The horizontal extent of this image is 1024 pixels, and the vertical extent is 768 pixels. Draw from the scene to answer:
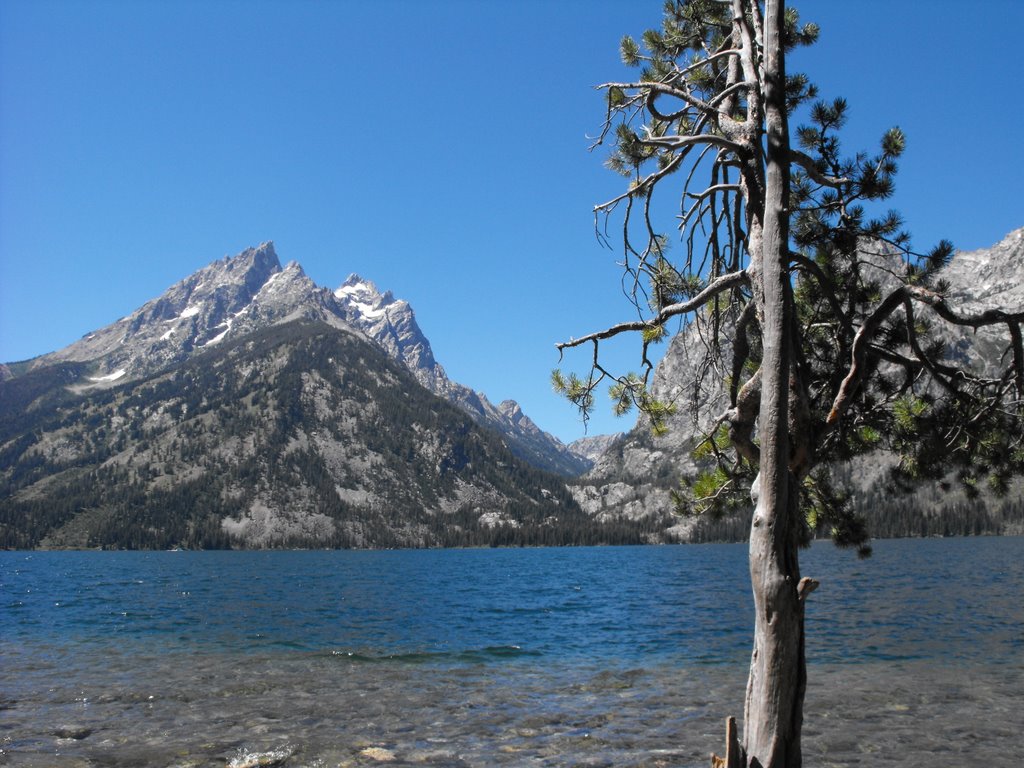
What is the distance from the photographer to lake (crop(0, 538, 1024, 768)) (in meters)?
14.2

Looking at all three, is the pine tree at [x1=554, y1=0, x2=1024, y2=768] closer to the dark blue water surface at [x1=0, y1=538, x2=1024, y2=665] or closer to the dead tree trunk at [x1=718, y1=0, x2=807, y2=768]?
the dead tree trunk at [x1=718, y1=0, x2=807, y2=768]

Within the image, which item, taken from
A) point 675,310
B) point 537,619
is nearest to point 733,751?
point 675,310

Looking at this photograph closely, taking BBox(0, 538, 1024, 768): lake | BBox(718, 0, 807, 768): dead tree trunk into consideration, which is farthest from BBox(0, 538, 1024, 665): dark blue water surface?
BBox(718, 0, 807, 768): dead tree trunk

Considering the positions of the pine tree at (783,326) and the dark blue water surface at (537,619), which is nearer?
the pine tree at (783,326)

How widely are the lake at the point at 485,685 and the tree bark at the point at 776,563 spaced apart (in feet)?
29.0

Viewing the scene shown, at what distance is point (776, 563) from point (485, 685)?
59.1 feet

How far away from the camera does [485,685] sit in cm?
2156

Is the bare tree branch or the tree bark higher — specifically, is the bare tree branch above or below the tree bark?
above

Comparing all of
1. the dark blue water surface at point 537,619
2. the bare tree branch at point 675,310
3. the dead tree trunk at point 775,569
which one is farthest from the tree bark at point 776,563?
the dark blue water surface at point 537,619

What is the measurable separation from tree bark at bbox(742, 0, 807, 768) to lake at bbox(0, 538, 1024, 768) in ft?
29.0

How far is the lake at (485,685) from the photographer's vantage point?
46.5 ft

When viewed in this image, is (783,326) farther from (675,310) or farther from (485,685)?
(485,685)

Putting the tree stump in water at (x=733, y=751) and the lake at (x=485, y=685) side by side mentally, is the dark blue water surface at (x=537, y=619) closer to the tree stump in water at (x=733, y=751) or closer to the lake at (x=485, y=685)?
the lake at (x=485, y=685)

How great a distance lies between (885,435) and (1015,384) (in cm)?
159
